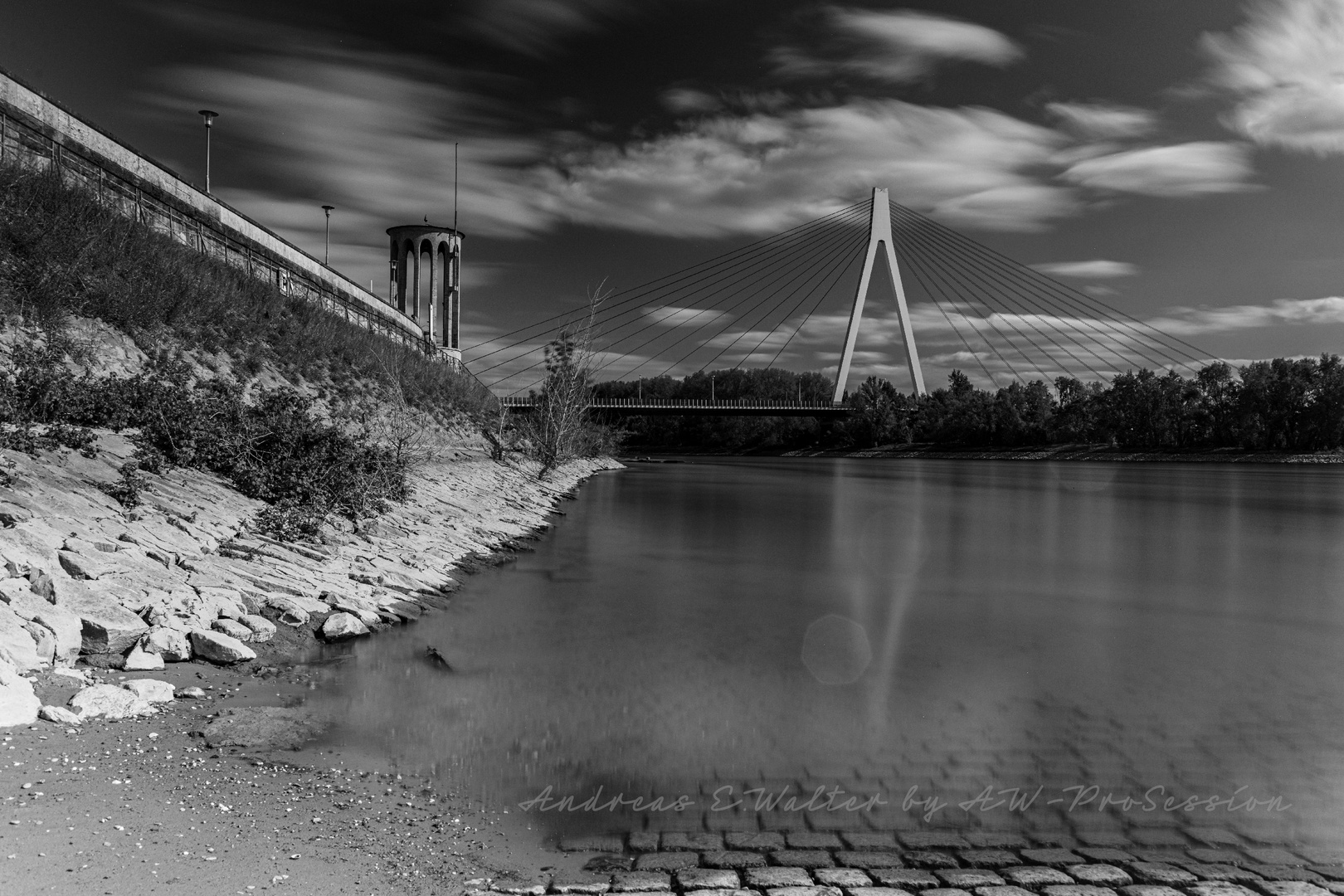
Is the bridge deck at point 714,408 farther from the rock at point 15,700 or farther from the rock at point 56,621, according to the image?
the rock at point 15,700

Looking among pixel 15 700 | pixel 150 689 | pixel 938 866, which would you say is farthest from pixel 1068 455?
pixel 15 700

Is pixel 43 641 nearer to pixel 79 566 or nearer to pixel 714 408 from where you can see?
pixel 79 566

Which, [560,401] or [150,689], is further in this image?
[560,401]

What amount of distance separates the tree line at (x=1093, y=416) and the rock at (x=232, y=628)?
56.8 m

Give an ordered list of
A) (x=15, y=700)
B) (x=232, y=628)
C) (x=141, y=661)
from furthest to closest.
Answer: (x=232, y=628) < (x=141, y=661) < (x=15, y=700)

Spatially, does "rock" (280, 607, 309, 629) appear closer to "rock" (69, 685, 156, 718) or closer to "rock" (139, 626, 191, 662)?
"rock" (139, 626, 191, 662)

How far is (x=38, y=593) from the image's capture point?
6.02 metres

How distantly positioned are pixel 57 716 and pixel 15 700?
0.23 m

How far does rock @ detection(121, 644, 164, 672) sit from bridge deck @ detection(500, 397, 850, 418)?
191 feet

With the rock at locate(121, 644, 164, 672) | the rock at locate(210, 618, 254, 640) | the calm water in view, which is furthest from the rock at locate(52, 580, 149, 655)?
the calm water

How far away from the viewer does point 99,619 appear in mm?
6164

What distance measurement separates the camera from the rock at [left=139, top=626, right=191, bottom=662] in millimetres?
6266

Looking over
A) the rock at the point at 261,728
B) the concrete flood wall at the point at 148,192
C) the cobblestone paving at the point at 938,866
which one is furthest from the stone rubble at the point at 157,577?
the concrete flood wall at the point at 148,192

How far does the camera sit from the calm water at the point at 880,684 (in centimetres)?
565
